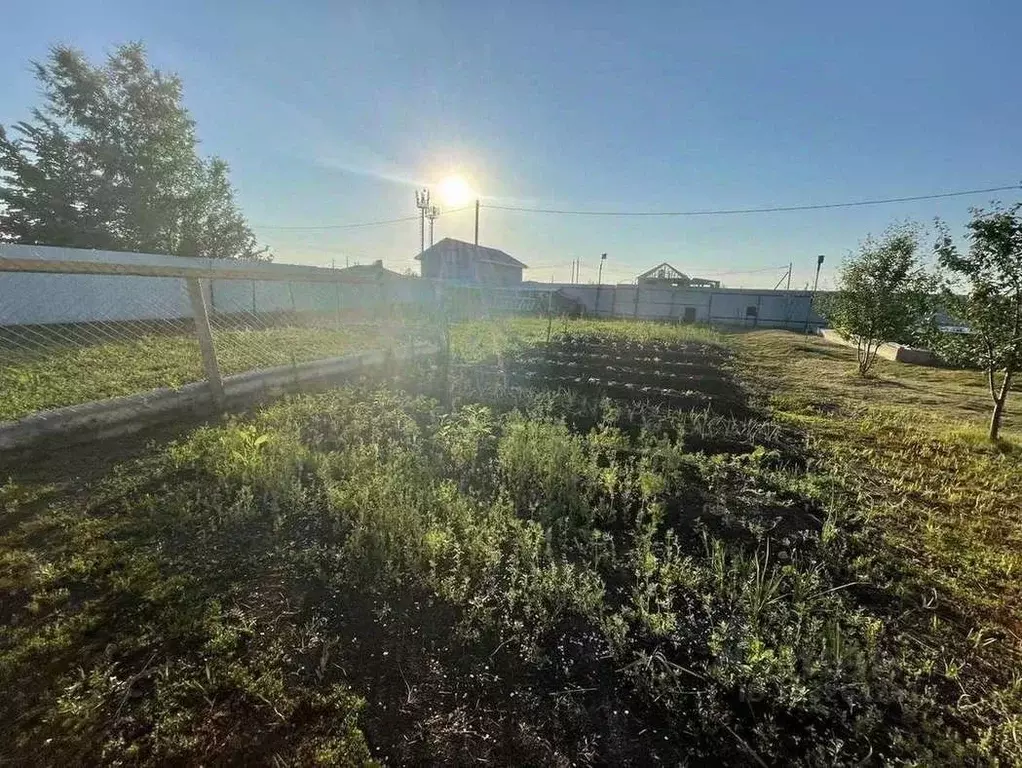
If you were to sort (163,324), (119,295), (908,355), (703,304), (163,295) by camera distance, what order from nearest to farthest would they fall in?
(119,295) < (163,324) < (163,295) < (908,355) < (703,304)

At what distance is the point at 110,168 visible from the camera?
1898cm

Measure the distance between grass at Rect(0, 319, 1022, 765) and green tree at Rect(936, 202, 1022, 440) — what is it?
1.55m

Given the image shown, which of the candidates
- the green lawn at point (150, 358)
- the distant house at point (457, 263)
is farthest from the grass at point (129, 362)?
the distant house at point (457, 263)

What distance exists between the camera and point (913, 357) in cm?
1395

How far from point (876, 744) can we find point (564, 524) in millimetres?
1743

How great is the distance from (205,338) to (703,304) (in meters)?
31.7

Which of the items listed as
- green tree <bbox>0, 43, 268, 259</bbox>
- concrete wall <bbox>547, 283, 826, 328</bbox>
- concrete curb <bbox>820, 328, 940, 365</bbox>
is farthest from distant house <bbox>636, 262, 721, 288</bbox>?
green tree <bbox>0, 43, 268, 259</bbox>

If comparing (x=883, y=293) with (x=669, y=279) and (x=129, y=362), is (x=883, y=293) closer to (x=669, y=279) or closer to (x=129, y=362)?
(x=129, y=362)

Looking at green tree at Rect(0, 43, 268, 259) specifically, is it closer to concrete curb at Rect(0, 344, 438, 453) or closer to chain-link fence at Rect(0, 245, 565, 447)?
chain-link fence at Rect(0, 245, 565, 447)

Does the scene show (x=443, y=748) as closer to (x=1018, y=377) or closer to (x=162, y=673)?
(x=162, y=673)

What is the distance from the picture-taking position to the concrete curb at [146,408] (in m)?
3.85

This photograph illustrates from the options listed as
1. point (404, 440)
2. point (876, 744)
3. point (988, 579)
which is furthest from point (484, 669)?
point (988, 579)

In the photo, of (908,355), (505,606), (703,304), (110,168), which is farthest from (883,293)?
(110,168)

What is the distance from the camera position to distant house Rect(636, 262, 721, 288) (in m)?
36.8
